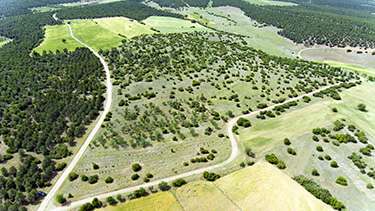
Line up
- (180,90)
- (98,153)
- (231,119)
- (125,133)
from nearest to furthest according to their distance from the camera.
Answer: (98,153) → (125,133) → (231,119) → (180,90)

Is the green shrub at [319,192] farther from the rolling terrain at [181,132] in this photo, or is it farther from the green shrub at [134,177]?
the green shrub at [134,177]

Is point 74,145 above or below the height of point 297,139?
below

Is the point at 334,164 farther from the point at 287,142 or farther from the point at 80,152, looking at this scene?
the point at 80,152

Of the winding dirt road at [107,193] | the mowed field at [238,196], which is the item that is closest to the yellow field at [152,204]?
the mowed field at [238,196]

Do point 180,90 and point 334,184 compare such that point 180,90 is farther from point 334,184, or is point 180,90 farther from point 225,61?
point 334,184

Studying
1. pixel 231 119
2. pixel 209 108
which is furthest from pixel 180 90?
pixel 231 119

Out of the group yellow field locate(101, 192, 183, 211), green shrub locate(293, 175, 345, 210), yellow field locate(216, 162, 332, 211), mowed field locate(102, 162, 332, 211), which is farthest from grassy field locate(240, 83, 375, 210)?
yellow field locate(101, 192, 183, 211)

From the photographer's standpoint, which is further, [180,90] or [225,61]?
[225,61]
